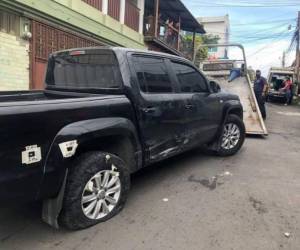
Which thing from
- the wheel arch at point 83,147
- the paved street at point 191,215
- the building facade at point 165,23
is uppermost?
the building facade at point 165,23

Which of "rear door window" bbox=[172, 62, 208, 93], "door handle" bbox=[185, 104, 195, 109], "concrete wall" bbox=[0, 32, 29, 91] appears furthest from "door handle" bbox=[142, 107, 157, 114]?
"concrete wall" bbox=[0, 32, 29, 91]

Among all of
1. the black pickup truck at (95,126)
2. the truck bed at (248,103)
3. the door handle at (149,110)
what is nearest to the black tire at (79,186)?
the black pickup truck at (95,126)

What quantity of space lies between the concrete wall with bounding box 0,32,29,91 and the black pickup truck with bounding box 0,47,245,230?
3687mm

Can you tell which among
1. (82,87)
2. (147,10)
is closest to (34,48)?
(82,87)

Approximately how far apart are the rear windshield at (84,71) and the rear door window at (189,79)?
47.1 inches

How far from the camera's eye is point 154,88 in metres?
4.67

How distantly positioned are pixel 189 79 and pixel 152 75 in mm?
1036

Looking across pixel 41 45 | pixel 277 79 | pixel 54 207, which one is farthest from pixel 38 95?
pixel 277 79

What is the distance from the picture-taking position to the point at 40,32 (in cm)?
924

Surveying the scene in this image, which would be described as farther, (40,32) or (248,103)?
(248,103)

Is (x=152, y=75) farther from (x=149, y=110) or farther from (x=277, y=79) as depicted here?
(x=277, y=79)

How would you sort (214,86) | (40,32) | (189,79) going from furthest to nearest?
(40,32) → (214,86) → (189,79)

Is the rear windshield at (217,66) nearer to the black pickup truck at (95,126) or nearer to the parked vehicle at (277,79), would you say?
the black pickup truck at (95,126)

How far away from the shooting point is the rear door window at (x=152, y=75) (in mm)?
4473
